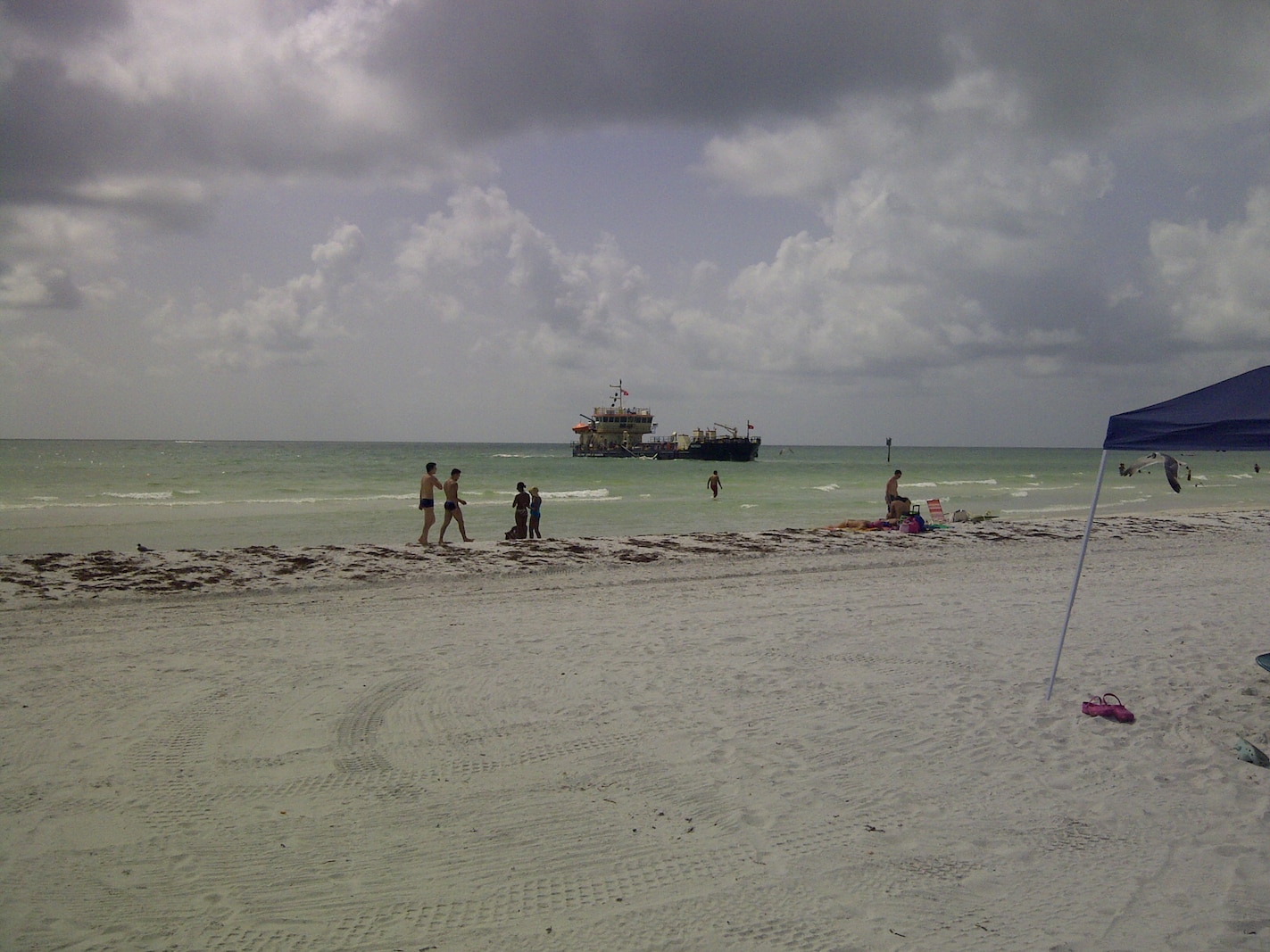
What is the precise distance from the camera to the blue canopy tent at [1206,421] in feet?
16.4

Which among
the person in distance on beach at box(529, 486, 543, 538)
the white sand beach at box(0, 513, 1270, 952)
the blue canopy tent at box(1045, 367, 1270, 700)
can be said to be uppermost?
the blue canopy tent at box(1045, 367, 1270, 700)

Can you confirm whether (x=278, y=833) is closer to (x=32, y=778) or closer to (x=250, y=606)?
(x=32, y=778)

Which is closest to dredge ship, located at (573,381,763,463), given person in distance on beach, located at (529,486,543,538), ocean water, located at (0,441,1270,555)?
ocean water, located at (0,441,1270,555)

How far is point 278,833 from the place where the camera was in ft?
12.7

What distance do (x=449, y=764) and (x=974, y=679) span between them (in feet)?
12.8

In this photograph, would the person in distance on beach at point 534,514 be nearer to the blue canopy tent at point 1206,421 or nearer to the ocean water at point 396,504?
the ocean water at point 396,504

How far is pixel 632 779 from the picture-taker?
4.48 m

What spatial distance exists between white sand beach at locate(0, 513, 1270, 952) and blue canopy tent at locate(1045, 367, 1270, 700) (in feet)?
5.82

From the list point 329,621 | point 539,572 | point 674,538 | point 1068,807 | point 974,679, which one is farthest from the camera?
point 674,538

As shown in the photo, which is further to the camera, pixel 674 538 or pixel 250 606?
pixel 674 538

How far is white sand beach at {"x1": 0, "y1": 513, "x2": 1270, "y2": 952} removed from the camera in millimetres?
3260

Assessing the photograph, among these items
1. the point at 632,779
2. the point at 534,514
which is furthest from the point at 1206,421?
the point at 534,514

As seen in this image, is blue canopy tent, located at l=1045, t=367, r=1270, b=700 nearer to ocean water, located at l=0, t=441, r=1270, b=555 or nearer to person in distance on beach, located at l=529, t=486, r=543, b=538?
person in distance on beach, located at l=529, t=486, r=543, b=538

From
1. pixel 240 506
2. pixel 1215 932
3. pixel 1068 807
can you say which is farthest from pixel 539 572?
pixel 240 506
